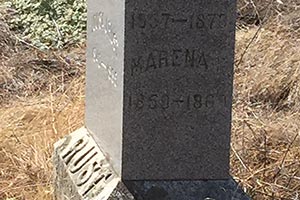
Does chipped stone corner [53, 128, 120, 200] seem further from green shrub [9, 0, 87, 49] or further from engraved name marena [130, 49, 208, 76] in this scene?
green shrub [9, 0, 87, 49]

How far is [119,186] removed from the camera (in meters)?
3.65

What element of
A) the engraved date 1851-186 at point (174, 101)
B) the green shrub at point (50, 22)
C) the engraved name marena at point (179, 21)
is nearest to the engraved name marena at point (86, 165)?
the engraved date 1851-186 at point (174, 101)

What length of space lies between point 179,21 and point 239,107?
2.52 m

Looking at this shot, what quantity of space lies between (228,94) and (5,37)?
435 cm

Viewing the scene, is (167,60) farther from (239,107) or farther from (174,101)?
(239,107)

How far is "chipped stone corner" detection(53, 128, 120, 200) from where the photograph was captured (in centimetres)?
374

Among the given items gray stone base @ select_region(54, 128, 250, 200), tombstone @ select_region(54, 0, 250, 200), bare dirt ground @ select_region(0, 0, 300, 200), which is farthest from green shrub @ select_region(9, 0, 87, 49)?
tombstone @ select_region(54, 0, 250, 200)

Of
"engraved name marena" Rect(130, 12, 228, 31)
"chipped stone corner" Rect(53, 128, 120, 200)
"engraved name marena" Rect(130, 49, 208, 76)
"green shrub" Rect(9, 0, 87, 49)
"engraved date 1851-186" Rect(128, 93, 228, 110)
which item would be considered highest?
"engraved name marena" Rect(130, 12, 228, 31)

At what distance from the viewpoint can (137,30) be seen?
3.55m

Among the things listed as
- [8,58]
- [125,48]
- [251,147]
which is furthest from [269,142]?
[8,58]

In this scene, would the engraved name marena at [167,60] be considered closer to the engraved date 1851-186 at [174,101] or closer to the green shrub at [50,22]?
the engraved date 1851-186 at [174,101]

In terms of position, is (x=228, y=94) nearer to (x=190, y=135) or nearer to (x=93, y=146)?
(x=190, y=135)

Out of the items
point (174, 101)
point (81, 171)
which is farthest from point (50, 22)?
point (174, 101)

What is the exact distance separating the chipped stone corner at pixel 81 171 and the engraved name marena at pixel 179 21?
0.63 m
